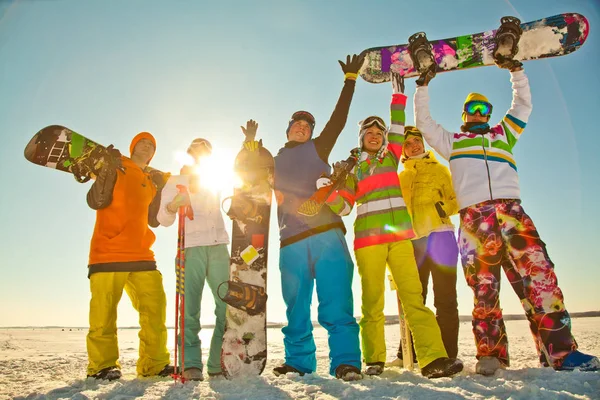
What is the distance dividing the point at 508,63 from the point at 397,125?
4.40 feet


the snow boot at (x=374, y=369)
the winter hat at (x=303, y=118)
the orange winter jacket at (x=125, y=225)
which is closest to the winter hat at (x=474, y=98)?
the winter hat at (x=303, y=118)

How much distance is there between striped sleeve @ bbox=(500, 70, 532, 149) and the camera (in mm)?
3738

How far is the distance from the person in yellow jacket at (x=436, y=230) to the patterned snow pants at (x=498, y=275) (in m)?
0.42

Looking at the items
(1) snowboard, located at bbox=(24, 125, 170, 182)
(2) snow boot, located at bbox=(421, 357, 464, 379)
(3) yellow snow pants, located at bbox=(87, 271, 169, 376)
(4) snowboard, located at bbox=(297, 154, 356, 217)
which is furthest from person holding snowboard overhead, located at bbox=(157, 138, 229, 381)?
(2) snow boot, located at bbox=(421, 357, 464, 379)

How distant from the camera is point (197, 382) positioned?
335cm

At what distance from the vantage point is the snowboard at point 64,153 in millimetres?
4512

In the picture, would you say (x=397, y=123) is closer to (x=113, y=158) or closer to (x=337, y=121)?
(x=337, y=121)

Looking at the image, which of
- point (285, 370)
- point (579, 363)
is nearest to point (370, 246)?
point (285, 370)

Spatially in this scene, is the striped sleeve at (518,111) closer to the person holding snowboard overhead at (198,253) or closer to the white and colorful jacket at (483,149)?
the white and colorful jacket at (483,149)

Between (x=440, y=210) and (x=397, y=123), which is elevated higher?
(x=397, y=123)

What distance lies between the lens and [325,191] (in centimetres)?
355

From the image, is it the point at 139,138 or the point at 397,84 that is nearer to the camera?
the point at 397,84

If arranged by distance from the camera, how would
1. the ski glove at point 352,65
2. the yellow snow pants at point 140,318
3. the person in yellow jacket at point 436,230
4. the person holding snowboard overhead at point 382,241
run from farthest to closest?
the ski glove at point 352,65 → the person in yellow jacket at point 436,230 → the yellow snow pants at point 140,318 → the person holding snowboard overhead at point 382,241

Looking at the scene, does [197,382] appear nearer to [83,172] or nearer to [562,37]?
[83,172]
